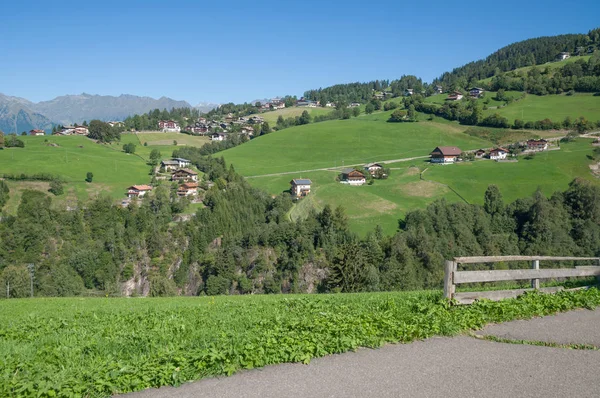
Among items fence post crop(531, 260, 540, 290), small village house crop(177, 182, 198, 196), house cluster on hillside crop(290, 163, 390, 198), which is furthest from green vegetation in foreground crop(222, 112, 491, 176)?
fence post crop(531, 260, 540, 290)

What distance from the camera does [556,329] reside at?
9750 mm

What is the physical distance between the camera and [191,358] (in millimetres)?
7090

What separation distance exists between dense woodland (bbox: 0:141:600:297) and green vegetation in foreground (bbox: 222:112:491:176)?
34.2 m

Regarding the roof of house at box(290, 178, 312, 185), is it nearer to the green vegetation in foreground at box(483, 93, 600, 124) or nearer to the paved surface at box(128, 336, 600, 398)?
the green vegetation in foreground at box(483, 93, 600, 124)

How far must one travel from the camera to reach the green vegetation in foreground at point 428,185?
94.1 metres

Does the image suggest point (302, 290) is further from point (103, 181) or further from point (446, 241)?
point (103, 181)

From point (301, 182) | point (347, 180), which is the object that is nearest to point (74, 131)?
point (301, 182)

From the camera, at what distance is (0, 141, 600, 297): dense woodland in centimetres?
7981

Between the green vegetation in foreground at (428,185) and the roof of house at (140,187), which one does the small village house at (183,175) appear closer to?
the roof of house at (140,187)

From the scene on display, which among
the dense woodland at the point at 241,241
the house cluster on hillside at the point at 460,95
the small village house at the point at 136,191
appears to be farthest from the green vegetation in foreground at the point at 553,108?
the small village house at the point at 136,191

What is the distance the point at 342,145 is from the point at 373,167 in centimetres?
3348

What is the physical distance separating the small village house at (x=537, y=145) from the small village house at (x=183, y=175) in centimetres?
9662

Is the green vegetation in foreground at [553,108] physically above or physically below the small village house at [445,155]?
above

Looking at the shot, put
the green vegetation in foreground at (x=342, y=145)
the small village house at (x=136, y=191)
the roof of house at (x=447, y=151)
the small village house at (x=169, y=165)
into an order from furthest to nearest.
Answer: the green vegetation in foreground at (x=342, y=145) → the small village house at (x=169, y=165) → the roof of house at (x=447, y=151) → the small village house at (x=136, y=191)
